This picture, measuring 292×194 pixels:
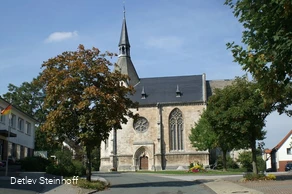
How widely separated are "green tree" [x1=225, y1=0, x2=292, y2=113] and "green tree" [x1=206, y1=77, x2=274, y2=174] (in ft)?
47.1

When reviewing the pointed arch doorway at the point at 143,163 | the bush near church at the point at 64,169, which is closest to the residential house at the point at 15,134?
the bush near church at the point at 64,169

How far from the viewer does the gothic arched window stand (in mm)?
60062

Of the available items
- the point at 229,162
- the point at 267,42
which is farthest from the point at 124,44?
the point at 267,42

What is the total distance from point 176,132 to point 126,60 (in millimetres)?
16890

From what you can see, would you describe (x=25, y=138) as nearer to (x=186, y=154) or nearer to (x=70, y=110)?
(x=70, y=110)

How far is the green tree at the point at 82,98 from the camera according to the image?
20.7 meters

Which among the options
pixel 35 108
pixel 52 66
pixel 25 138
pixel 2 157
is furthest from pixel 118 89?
pixel 35 108

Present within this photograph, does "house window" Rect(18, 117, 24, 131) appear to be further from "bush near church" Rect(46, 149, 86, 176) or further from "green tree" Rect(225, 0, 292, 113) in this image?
"green tree" Rect(225, 0, 292, 113)

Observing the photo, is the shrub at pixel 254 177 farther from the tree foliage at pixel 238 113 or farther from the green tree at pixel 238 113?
the tree foliage at pixel 238 113

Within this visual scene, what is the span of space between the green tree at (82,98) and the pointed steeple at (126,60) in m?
44.1

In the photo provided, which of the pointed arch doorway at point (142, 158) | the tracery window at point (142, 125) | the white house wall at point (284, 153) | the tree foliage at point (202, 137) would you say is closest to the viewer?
the tree foliage at point (202, 137)

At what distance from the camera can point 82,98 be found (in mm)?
20922

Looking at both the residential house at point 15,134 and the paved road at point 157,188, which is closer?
the paved road at point 157,188

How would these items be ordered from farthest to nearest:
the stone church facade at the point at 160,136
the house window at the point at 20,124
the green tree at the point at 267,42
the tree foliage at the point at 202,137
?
the stone church facade at the point at 160,136 < the tree foliage at the point at 202,137 < the house window at the point at 20,124 < the green tree at the point at 267,42
